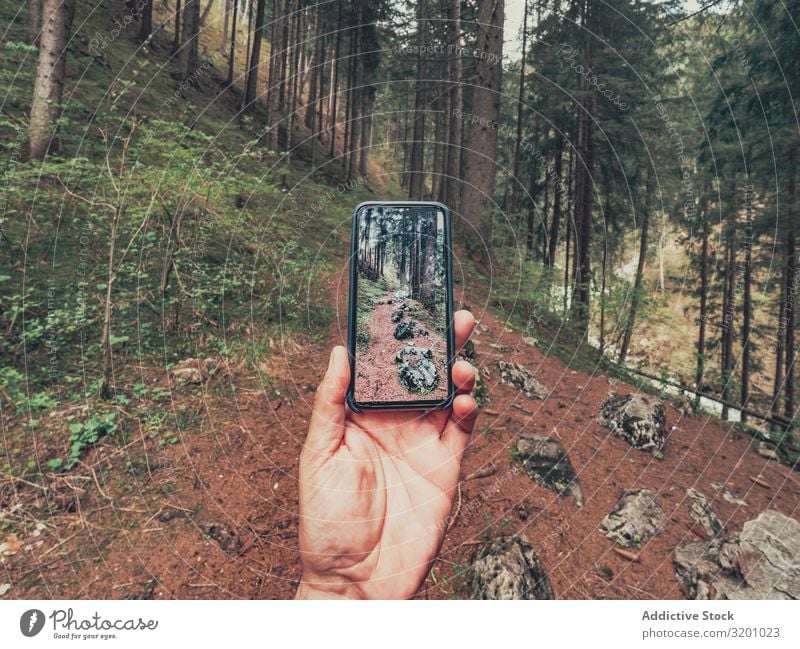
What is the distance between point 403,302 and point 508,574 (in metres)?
2.55

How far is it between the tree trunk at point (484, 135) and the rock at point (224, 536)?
7873 millimetres

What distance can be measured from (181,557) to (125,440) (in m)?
1.52

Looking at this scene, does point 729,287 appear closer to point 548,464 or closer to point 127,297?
point 548,464

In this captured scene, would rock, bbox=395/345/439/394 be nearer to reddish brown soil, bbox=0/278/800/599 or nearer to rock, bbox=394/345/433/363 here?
rock, bbox=394/345/433/363

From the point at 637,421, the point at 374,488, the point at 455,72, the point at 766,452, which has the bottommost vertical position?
the point at 766,452

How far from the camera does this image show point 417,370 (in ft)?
10.00

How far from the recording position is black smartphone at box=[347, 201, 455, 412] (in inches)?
119

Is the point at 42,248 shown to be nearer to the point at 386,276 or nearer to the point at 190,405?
the point at 190,405

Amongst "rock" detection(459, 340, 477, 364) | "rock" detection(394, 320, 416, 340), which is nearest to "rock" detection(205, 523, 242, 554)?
"rock" detection(394, 320, 416, 340)

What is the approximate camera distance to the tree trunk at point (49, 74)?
6430mm

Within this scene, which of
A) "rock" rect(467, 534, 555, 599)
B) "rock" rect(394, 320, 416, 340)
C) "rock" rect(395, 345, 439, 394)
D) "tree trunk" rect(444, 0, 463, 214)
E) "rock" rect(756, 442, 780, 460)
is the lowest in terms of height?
"rock" rect(467, 534, 555, 599)

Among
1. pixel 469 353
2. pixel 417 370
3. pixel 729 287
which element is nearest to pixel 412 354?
pixel 417 370

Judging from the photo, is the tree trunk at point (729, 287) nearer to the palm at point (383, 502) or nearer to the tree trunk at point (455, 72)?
the tree trunk at point (455, 72)

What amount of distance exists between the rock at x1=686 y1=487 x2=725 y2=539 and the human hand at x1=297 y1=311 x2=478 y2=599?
3.23 meters
